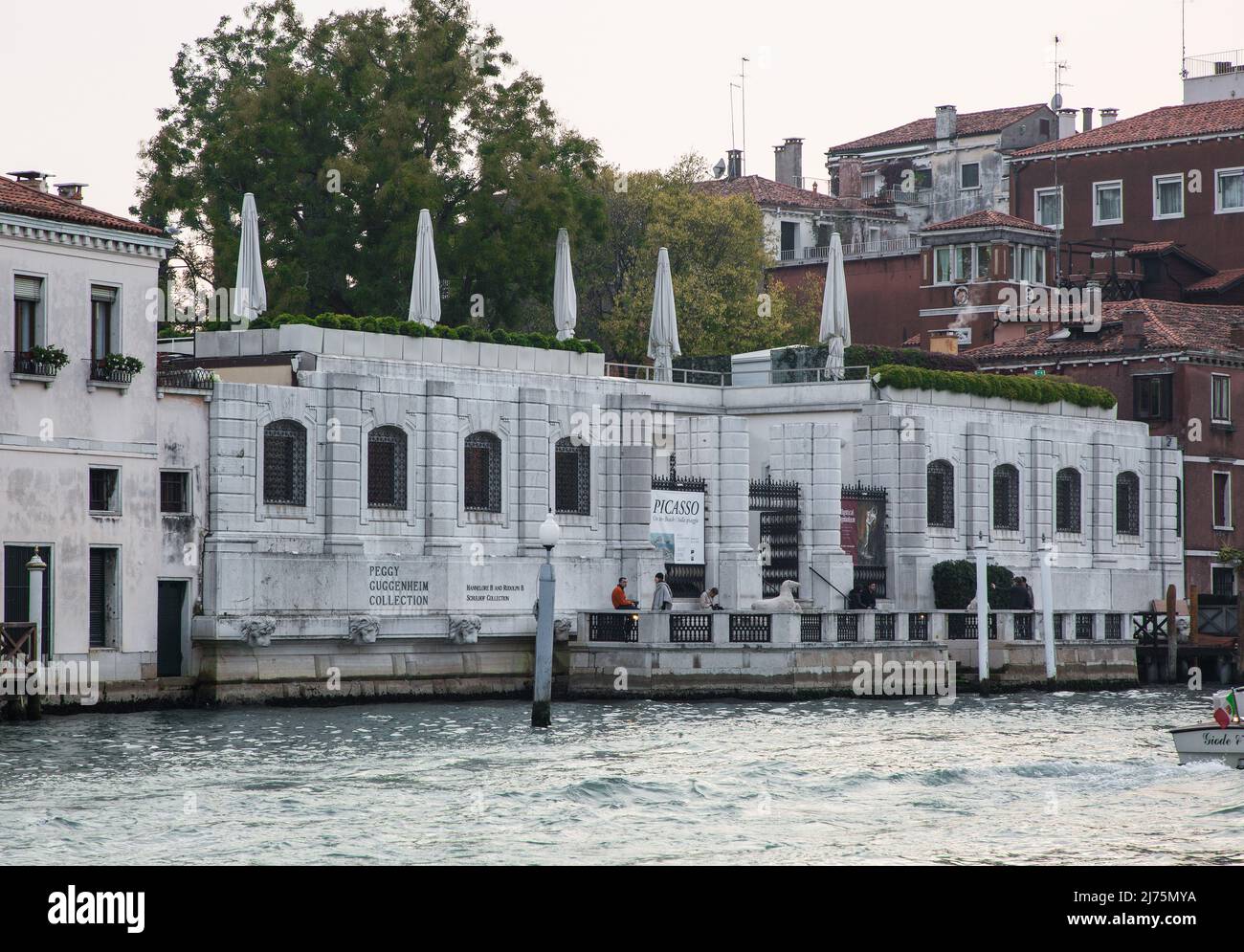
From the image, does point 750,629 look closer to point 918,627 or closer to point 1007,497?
point 918,627

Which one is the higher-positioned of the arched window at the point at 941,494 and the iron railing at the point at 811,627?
the arched window at the point at 941,494

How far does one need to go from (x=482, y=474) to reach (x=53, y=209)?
402 inches

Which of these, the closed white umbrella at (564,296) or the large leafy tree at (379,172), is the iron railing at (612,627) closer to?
the closed white umbrella at (564,296)

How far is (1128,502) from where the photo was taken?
56.6 metres

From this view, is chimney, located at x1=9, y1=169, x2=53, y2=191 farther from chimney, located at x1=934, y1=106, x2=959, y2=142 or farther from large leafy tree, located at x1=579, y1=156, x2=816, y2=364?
chimney, located at x1=934, y1=106, x2=959, y2=142

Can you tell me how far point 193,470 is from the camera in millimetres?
38500

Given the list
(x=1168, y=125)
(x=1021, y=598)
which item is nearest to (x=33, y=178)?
(x=1021, y=598)

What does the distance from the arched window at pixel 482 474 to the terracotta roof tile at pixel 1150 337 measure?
74.6 feet

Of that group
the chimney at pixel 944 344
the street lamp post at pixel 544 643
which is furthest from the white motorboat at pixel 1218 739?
the chimney at pixel 944 344

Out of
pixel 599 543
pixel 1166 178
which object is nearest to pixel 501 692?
pixel 599 543

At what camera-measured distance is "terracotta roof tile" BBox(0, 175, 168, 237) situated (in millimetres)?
36156

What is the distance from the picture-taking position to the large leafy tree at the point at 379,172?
56406 millimetres

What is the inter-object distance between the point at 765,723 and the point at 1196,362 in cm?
2650

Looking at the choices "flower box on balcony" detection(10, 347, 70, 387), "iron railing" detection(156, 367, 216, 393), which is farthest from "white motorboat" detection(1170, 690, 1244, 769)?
"flower box on balcony" detection(10, 347, 70, 387)
